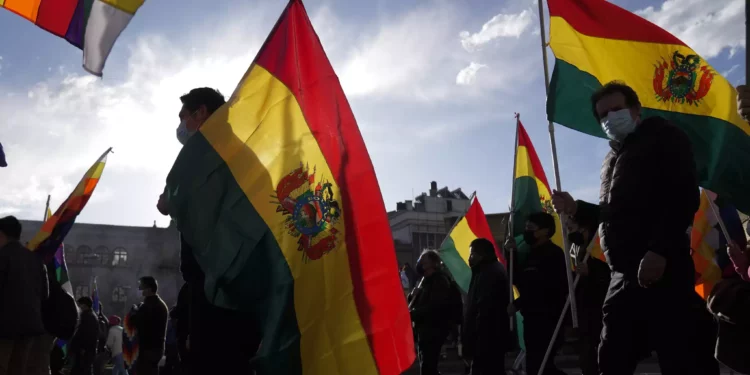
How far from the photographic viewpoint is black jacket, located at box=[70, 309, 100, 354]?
1209 centimetres

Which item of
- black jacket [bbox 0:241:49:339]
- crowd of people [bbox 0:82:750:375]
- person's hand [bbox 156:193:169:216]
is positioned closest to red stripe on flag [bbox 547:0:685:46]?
crowd of people [bbox 0:82:750:375]

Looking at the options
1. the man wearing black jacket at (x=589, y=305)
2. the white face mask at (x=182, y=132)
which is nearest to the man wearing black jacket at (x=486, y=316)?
the man wearing black jacket at (x=589, y=305)

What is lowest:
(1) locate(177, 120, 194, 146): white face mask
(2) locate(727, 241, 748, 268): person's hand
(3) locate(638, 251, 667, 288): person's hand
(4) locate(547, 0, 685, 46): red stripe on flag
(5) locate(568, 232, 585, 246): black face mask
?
(3) locate(638, 251, 667, 288): person's hand

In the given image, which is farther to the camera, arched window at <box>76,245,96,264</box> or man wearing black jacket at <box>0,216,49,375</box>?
arched window at <box>76,245,96,264</box>

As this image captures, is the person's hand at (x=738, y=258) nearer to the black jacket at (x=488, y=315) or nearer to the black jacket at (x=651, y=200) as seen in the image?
the black jacket at (x=651, y=200)

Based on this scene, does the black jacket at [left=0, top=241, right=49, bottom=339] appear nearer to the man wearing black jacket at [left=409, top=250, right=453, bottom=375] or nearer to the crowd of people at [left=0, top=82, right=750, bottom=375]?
the crowd of people at [left=0, top=82, right=750, bottom=375]

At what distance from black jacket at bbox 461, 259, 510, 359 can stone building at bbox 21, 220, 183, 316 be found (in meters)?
54.7

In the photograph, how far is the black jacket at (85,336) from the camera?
12.1m

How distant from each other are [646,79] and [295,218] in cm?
343

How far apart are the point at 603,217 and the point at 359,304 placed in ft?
4.56

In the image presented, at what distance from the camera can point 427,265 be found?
8562 millimetres

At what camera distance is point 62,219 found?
6977mm

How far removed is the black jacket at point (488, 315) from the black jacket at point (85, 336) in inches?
303

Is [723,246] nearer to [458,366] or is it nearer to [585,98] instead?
[585,98]
